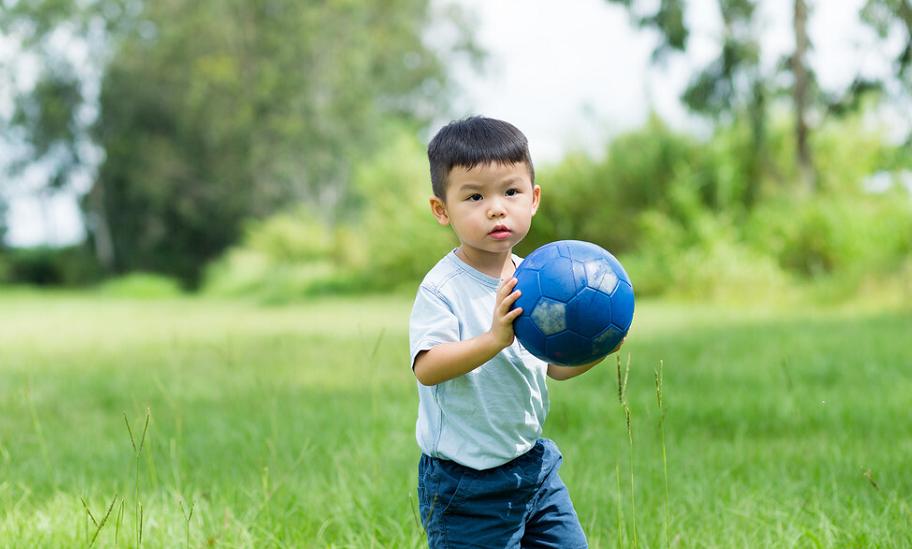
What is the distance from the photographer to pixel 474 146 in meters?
2.29

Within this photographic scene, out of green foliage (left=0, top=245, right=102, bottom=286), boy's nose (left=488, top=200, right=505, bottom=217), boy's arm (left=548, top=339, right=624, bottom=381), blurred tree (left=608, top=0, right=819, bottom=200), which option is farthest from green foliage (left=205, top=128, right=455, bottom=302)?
boy's nose (left=488, top=200, right=505, bottom=217)

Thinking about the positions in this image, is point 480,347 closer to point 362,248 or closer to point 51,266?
point 362,248

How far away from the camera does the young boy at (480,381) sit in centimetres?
228

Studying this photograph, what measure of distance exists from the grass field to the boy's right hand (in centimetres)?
61

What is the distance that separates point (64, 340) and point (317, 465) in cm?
768

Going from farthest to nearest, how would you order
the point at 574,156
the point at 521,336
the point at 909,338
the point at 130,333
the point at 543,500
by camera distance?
the point at 574,156
the point at 130,333
the point at 909,338
the point at 543,500
the point at 521,336

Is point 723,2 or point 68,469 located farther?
point 723,2

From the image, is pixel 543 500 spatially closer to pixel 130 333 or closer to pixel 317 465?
pixel 317 465

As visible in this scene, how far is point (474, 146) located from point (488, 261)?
0.35 m

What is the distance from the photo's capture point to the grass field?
2783 mm

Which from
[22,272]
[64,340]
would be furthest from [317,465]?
[22,272]

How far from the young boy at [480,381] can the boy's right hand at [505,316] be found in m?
0.14

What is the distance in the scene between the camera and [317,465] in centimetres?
367

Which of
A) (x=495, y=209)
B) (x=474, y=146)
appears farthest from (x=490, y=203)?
(x=474, y=146)
